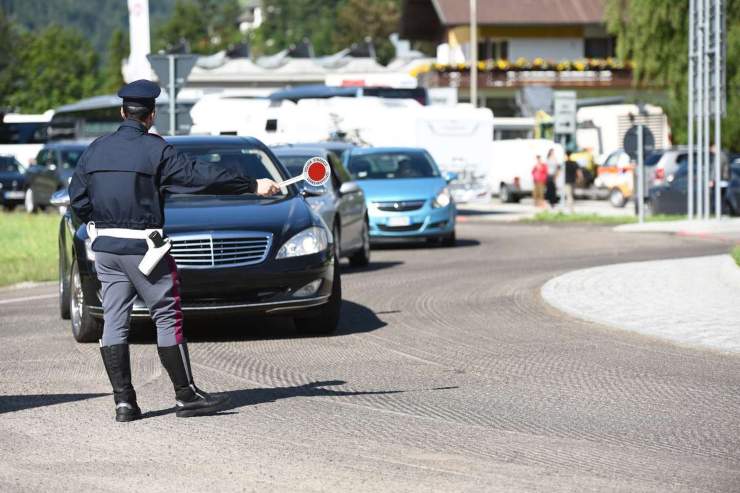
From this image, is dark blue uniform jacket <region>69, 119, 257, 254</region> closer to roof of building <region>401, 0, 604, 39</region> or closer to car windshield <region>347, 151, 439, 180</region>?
car windshield <region>347, 151, 439, 180</region>

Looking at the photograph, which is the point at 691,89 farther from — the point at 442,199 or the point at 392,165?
the point at 442,199

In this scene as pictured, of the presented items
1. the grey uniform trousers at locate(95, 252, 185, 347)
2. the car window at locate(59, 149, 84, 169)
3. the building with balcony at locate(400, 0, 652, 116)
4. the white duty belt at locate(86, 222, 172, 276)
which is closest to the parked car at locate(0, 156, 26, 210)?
the car window at locate(59, 149, 84, 169)

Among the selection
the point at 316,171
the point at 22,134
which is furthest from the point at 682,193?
the point at 22,134

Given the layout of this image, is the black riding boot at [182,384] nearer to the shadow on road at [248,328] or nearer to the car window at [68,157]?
the shadow on road at [248,328]

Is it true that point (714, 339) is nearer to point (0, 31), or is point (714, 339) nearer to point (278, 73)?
point (0, 31)

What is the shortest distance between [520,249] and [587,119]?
1430 inches

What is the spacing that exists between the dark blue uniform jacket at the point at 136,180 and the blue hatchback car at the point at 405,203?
16804 mm

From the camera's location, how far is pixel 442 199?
2595 centimetres

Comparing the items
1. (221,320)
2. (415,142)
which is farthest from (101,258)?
(415,142)

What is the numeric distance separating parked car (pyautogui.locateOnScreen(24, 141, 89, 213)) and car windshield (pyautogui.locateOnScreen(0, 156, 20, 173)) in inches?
160

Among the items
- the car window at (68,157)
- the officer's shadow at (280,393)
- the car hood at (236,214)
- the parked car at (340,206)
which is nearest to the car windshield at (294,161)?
the parked car at (340,206)

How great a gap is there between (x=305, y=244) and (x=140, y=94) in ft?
14.0

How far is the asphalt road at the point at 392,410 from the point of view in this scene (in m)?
7.01

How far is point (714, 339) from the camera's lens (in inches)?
492
